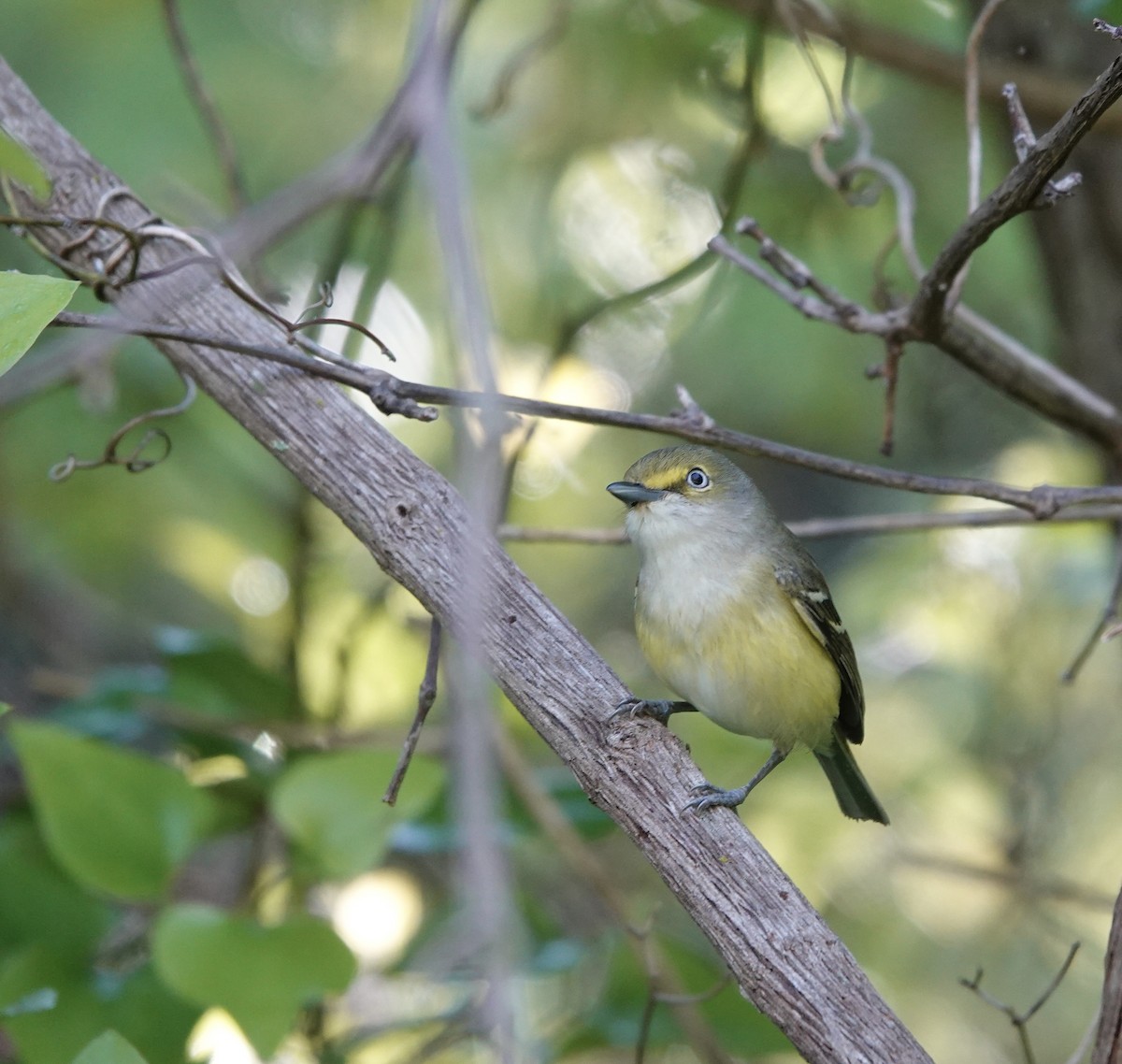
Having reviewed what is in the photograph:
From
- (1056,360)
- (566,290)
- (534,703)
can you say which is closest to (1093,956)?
(1056,360)

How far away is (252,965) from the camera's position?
258 centimetres

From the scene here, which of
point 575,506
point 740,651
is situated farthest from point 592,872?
point 575,506

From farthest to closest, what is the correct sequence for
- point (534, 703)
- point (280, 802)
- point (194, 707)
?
point (194, 707) < point (280, 802) < point (534, 703)

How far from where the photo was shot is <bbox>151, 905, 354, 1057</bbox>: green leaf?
8.21ft

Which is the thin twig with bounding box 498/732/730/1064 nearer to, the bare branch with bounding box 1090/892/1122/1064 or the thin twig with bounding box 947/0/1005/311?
the bare branch with bounding box 1090/892/1122/1064

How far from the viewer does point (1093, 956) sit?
516 cm

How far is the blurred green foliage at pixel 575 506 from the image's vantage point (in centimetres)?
396

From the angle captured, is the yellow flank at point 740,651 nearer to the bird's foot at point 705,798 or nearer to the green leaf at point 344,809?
the green leaf at point 344,809

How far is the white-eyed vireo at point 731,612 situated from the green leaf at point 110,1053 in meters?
1.43

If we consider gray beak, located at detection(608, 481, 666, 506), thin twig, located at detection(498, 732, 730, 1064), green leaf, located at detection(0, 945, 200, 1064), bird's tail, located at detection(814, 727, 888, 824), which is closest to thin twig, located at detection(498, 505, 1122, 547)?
gray beak, located at detection(608, 481, 666, 506)

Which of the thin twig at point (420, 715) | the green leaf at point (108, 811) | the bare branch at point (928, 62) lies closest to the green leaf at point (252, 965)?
the green leaf at point (108, 811)

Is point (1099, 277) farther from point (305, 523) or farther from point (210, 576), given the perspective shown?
point (210, 576)

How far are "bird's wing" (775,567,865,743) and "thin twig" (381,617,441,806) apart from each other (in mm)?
1373

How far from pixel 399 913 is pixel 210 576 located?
1428 millimetres
